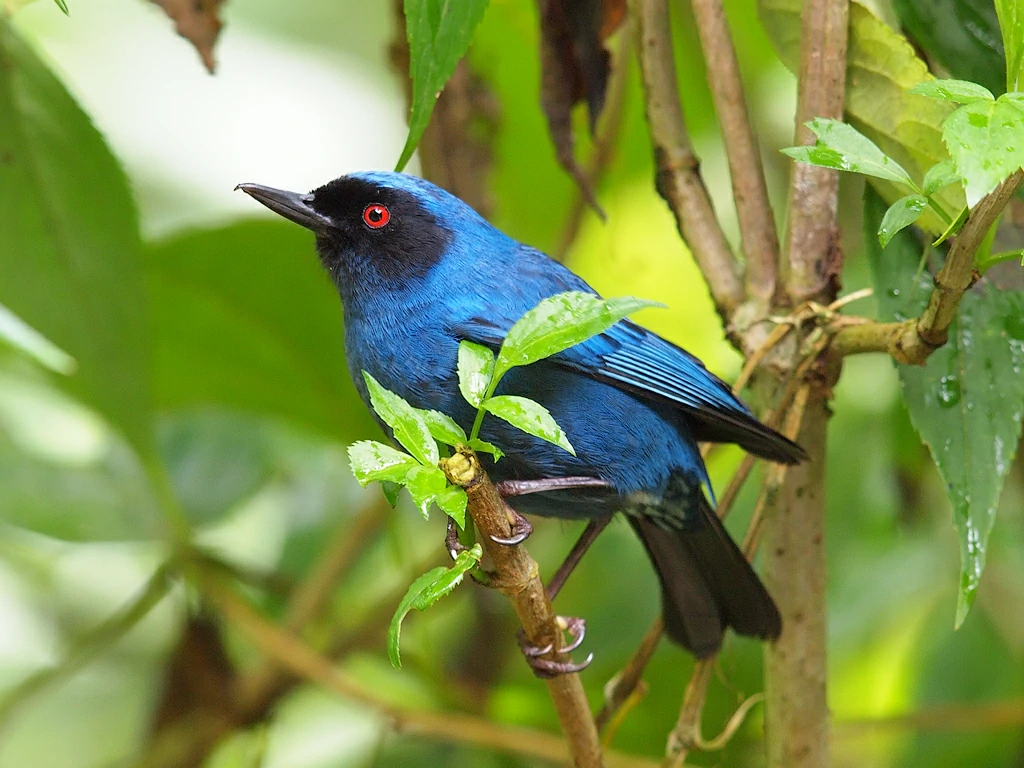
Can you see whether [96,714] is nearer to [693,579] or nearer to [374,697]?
[374,697]

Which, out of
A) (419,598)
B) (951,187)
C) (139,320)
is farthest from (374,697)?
(951,187)

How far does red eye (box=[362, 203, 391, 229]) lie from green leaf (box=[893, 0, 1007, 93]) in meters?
1.35

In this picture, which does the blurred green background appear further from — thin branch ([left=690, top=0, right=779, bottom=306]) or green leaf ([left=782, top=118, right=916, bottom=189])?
green leaf ([left=782, top=118, right=916, bottom=189])

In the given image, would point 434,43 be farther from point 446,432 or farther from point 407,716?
point 407,716

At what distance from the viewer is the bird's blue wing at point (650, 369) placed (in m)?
2.67

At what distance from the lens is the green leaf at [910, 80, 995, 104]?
1.66 metres

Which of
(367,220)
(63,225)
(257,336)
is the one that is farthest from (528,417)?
(257,336)

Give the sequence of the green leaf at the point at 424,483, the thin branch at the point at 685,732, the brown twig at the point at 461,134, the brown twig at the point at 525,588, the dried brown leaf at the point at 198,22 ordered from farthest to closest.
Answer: the brown twig at the point at 461,134, the dried brown leaf at the point at 198,22, the thin branch at the point at 685,732, the brown twig at the point at 525,588, the green leaf at the point at 424,483

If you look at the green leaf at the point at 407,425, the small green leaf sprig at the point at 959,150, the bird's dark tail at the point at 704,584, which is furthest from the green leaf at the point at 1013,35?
the bird's dark tail at the point at 704,584

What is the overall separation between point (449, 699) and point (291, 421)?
44.0 inches

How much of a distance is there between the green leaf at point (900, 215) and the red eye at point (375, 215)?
1.55 metres

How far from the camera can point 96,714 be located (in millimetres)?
5137

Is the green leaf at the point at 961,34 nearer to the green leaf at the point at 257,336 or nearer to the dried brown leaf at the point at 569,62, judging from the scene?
the dried brown leaf at the point at 569,62

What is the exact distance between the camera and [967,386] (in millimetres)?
2441
